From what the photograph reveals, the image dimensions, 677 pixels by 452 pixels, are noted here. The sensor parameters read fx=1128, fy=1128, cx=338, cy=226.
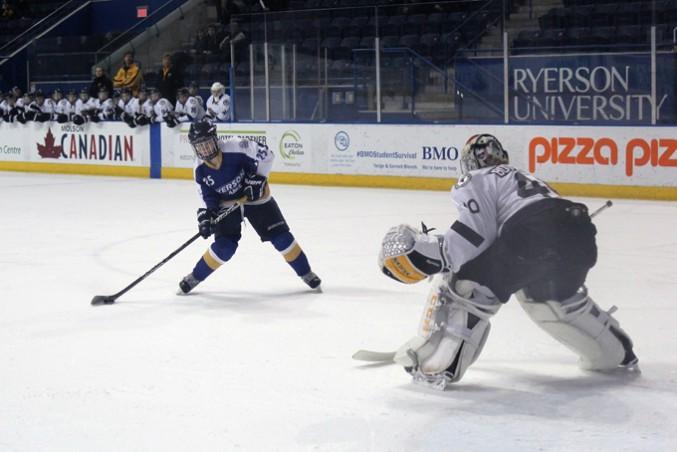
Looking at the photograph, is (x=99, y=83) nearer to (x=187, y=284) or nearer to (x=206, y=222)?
(x=187, y=284)

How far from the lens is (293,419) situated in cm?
401

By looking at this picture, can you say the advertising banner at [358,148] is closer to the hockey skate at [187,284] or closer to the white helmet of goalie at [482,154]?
the hockey skate at [187,284]

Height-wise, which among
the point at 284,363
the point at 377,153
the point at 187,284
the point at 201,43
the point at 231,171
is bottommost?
the point at 284,363

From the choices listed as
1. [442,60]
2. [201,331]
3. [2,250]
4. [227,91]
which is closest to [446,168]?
[442,60]

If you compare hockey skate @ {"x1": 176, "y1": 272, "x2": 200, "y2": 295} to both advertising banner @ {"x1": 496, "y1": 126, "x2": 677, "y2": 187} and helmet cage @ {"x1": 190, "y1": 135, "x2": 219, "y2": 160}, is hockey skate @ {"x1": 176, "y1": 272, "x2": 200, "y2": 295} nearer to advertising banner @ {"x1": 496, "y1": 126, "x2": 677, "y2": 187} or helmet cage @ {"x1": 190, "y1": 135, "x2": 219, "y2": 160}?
helmet cage @ {"x1": 190, "y1": 135, "x2": 219, "y2": 160}

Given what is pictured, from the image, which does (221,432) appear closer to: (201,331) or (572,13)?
(201,331)

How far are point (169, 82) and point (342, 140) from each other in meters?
3.80

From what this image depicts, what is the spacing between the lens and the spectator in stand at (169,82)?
16.3 metres

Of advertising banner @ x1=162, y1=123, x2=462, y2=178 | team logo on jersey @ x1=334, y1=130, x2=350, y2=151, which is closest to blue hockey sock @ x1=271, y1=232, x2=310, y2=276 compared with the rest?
advertising banner @ x1=162, y1=123, x2=462, y2=178

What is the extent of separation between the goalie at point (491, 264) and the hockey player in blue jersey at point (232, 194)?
2.28 metres

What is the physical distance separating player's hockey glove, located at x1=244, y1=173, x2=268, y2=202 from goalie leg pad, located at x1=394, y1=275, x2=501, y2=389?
2272 mm

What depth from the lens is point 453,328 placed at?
4.34 metres

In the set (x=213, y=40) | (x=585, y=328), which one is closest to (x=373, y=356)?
(x=585, y=328)

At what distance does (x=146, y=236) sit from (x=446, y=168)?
448cm
